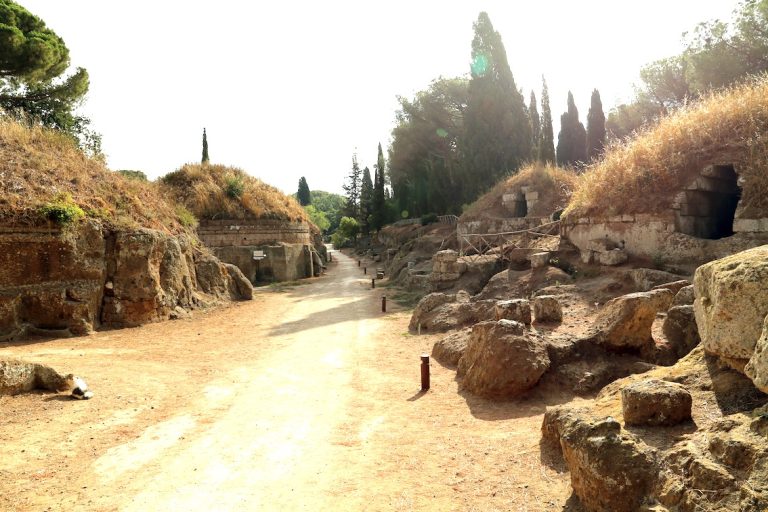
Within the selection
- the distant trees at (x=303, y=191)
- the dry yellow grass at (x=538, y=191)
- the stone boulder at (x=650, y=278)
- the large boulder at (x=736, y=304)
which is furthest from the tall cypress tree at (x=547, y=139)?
the distant trees at (x=303, y=191)

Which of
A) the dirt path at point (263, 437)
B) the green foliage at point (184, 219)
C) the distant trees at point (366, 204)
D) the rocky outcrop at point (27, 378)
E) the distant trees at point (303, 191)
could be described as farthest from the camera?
the distant trees at point (303, 191)

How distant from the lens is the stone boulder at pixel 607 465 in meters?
3.52

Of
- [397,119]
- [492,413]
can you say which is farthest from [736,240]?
[397,119]

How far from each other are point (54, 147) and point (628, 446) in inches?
701

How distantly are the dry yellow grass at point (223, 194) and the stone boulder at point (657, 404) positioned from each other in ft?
80.2

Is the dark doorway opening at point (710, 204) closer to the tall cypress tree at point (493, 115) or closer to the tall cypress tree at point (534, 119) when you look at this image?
the tall cypress tree at point (493, 115)

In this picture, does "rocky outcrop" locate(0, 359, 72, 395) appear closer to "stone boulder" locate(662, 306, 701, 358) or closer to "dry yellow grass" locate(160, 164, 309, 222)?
"stone boulder" locate(662, 306, 701, 358)

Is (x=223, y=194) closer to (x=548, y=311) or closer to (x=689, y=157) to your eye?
(x=548, y=311)

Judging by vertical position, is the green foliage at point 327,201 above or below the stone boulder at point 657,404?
above

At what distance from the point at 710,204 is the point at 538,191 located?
1273cm

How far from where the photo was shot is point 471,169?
37.8 meters

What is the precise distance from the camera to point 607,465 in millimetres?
3660

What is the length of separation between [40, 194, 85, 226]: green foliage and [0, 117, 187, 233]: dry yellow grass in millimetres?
106

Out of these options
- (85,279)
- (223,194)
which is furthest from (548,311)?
(223,194)
